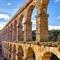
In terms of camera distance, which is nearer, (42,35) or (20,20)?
(42,35)

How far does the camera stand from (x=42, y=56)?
42.6ft

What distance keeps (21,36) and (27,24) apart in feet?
21.0

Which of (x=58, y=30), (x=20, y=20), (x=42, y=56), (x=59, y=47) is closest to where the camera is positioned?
(x=59, y=47)

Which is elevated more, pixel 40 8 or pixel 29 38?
pixel 40 8

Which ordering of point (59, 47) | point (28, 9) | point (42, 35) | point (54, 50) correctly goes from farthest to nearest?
point (28, 9) < point (42, 35) < point (54, 50) < point (59, 47)

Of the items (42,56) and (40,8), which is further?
(40,8)

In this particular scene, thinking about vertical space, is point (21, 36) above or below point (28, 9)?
below

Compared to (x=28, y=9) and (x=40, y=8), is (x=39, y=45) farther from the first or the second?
(x=28, y=9)

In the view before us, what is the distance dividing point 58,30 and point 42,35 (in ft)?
65.4

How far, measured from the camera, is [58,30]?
3447 cm

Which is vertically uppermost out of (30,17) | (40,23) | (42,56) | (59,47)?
(30,17)

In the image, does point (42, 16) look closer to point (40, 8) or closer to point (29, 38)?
point (40, 8)

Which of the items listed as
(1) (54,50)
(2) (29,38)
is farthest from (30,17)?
(1) (54,50)

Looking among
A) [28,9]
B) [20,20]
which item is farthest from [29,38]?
[20,20]
